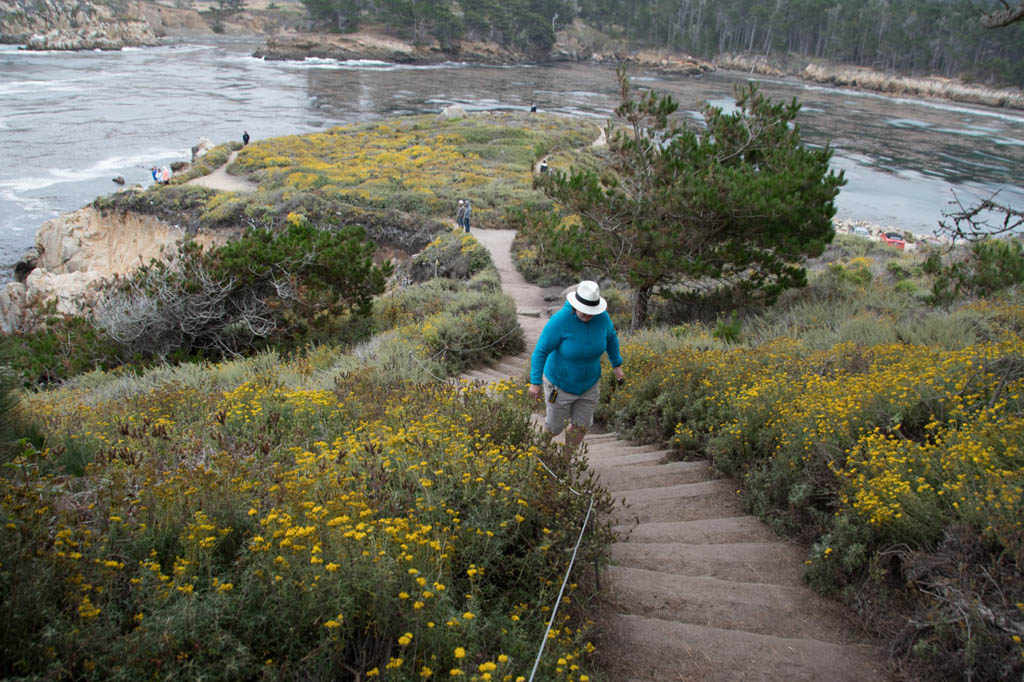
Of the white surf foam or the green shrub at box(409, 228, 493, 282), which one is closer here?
the green shrub at box(409, 228, 493, 282)

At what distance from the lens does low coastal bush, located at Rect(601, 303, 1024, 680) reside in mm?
3375

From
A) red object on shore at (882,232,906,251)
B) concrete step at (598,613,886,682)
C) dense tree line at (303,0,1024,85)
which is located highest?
dense tree line at (303,0,1024,85)

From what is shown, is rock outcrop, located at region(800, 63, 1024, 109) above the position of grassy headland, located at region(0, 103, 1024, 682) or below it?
above

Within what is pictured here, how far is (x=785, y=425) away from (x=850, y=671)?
2.21 m

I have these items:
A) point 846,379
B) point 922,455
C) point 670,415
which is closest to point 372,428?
point 670,415

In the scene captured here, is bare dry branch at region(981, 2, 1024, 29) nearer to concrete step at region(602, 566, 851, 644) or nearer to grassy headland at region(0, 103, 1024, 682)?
grassy headland at region(0, 103, 1024, 682)

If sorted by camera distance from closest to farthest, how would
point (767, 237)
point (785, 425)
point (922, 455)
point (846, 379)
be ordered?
point (922, 455) → point (785, 425) → point (846, 379) → point (767, 237)

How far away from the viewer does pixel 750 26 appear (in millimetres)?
106688

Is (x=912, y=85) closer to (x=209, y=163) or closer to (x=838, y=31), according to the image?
(x=838, y=31)

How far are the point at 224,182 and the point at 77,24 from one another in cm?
7786

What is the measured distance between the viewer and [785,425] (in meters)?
5.40

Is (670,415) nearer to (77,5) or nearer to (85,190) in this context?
(85,190)

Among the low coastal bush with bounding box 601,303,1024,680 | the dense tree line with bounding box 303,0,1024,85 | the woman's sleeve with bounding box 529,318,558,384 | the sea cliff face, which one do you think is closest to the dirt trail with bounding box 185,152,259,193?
the low coastal bush with bounding box 601,303,1024,680

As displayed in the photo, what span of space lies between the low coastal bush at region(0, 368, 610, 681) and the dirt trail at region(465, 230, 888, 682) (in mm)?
363
